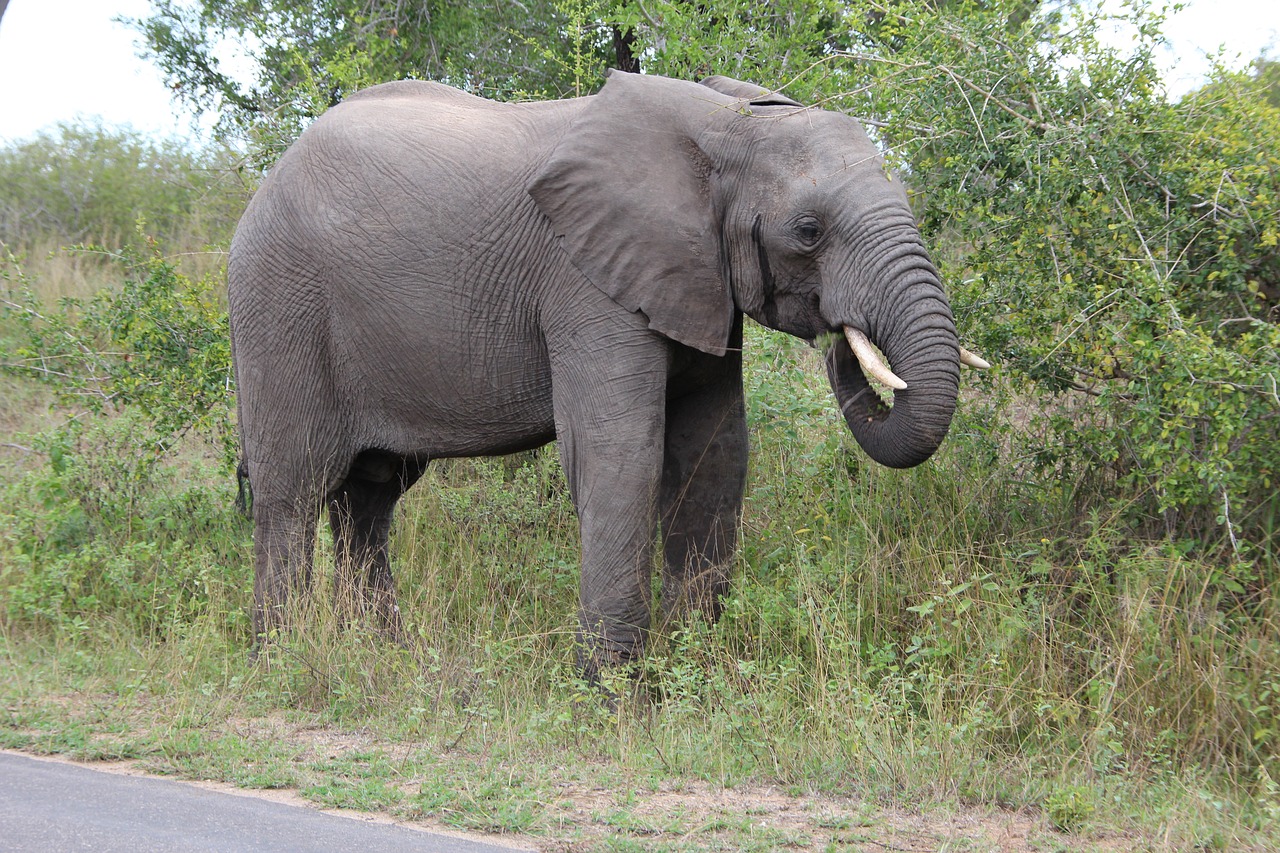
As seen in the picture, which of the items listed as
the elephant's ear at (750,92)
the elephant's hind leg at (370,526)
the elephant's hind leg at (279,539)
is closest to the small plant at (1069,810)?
the elephant's ear at (750,92)

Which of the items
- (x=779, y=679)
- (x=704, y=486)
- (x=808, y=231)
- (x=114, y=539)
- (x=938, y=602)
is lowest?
(x=779, y=679)

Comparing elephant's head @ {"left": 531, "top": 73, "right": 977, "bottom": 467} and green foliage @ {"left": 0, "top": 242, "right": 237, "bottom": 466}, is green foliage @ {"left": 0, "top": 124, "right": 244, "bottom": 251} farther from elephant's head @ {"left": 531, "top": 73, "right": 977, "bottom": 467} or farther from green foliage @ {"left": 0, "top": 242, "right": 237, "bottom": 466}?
elephant's head @ {"left": 531, "top": 73, "right": 977, "bottom": 467}

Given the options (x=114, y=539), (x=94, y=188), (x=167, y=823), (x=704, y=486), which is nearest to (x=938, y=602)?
(x=704, y=486)

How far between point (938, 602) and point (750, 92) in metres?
2.52

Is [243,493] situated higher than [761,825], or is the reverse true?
[243,493]

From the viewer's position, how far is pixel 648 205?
604cm

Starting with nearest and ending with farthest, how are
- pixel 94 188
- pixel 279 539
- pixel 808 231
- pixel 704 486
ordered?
pixel 808 231
pixel 704 486
pixel 279 539
pixel 94 188

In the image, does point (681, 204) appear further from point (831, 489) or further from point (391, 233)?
point (831, 489)

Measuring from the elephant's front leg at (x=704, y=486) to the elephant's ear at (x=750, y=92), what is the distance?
124 centimetres

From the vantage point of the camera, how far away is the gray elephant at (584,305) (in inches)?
228

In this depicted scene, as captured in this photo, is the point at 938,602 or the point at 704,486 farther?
the point at 704,486

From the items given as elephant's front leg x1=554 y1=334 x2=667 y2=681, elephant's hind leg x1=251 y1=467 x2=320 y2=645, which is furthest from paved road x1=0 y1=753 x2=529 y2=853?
elephant's hind leg x1=251 y1=467 x2=320 y2=645

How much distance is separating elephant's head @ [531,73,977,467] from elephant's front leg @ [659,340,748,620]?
0.65 m

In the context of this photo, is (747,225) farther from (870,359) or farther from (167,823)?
(167,823)
